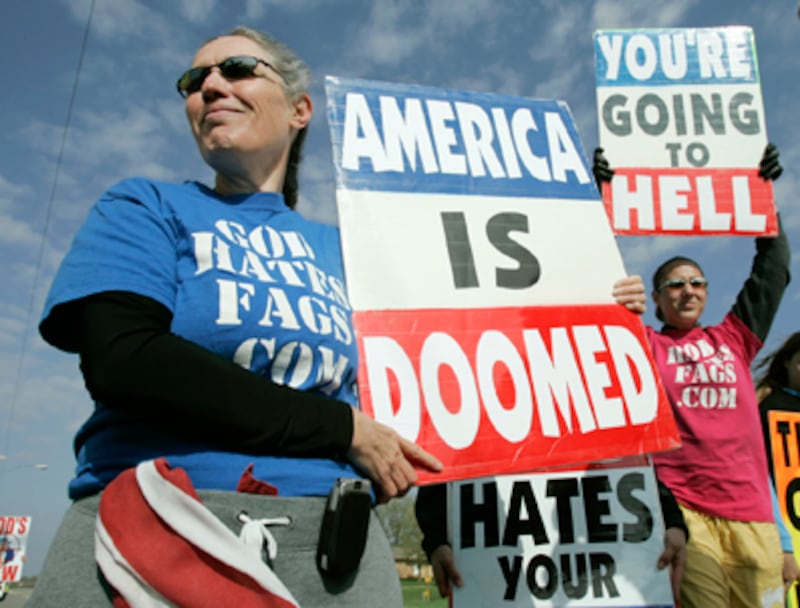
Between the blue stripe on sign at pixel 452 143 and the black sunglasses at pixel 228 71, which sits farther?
the blue stripe on sign at pixel 452 143

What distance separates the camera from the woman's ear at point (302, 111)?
1847 mm

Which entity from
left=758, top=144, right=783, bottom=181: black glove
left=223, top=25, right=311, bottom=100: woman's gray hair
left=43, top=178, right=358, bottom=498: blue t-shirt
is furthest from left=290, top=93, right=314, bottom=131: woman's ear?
left=758, top=144, right=783, bottom=181: black glove

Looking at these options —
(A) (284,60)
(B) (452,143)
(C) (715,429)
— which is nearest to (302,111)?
(A) (284,60)

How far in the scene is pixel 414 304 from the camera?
1.75 metres

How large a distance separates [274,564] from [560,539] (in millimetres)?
1779

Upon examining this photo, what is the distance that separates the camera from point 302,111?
1892 mm

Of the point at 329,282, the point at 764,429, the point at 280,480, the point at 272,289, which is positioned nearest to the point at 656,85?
the point at 764,429

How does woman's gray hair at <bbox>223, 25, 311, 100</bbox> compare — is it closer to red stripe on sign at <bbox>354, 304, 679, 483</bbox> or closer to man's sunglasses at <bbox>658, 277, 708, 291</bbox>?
red stripe on sign at <bbox>354, 304, 679, 483</bbox>

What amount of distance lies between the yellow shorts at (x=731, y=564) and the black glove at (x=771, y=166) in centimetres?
169

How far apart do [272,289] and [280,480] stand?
14.5 inches

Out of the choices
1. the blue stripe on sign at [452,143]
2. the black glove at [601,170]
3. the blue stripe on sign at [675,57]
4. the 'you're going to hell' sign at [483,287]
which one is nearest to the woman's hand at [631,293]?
the 'you're going to hell' sign at [483,287]

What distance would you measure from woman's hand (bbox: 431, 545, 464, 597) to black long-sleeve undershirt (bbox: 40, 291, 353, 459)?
1.62m

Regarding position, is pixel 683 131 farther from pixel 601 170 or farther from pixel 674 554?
pixel 674 554

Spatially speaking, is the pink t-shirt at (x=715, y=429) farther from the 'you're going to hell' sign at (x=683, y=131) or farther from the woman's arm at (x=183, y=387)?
the woman's arm at (x=183, y=387)
